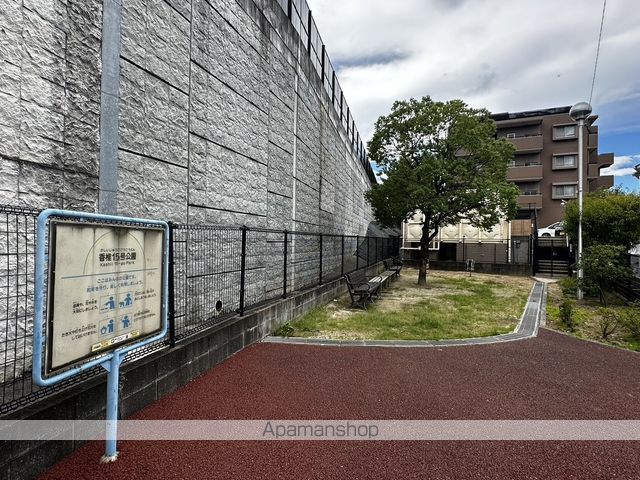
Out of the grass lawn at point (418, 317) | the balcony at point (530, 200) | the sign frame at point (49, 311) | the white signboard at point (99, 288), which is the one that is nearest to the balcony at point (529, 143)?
the balcony at point (530, 200)

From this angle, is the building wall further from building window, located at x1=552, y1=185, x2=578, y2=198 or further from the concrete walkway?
building window, located at x1=552, y1=185, x2=578, y2=198

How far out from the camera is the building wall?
10.2ft

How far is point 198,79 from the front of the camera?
5.26 meters

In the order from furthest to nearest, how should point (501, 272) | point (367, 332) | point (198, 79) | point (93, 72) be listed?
point (501, 272)
point (367, 332)
point (198, 79)
point (93, 72)

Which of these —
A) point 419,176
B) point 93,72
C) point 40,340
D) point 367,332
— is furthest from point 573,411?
point 419,176

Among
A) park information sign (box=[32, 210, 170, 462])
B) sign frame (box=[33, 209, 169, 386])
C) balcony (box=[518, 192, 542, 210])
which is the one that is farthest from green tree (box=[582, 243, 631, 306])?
balcony (box=[518, 192, 542, 210])

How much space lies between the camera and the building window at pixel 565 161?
116 feet

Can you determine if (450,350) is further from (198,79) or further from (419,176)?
(419,176)

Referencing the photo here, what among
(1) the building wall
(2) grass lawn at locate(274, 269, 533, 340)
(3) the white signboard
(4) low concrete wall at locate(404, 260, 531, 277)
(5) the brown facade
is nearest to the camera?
(3) the white signboard

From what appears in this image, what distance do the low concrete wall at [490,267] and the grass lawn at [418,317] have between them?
27.2 feet

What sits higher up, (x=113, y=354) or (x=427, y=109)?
(x=427, y=109)

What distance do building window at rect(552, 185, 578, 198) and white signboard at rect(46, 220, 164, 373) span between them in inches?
1665

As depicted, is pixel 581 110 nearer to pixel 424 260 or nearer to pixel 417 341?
pixel 424 260

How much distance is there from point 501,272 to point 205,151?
2068cm
